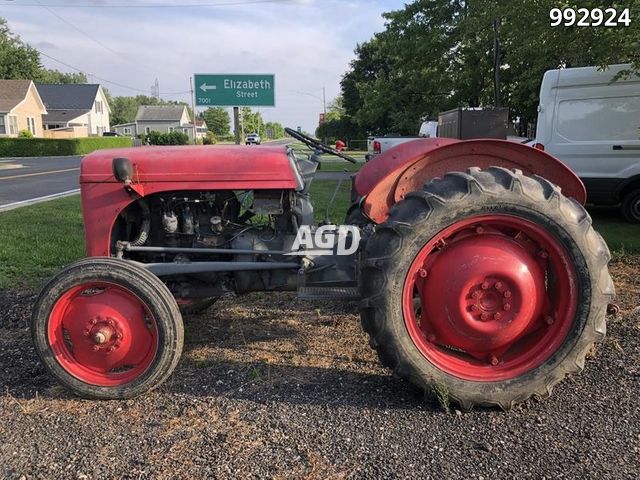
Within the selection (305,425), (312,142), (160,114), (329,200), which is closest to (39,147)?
(329,200)

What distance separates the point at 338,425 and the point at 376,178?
1826 mm

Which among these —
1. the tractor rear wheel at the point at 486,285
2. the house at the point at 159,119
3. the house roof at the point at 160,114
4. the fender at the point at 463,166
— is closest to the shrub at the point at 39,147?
the fender at the point at 463,166

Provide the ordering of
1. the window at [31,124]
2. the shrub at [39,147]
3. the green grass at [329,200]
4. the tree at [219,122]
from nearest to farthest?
the green grass at [329,200] → the shrub at [39,147] → the window at [31,124] → the tree at [219,122]

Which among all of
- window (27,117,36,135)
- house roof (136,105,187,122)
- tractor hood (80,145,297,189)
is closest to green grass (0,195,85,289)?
tractor hood (80,145,297,189)

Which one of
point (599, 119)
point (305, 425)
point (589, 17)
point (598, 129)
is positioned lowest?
point (305, 425)

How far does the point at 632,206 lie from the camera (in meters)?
8.71

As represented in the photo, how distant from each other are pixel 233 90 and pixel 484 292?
9.02 m

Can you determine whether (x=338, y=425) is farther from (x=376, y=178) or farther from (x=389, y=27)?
(x=389, y=27)

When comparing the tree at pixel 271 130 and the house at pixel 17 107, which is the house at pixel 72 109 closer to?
the house at pixel 17 107

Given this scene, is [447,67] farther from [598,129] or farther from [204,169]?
[204,169]

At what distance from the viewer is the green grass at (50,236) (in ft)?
18.7

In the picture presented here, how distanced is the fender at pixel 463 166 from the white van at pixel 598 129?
6359 millimetres

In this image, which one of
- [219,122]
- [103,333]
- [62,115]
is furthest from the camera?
[219,122]

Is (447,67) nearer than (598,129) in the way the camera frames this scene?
No
